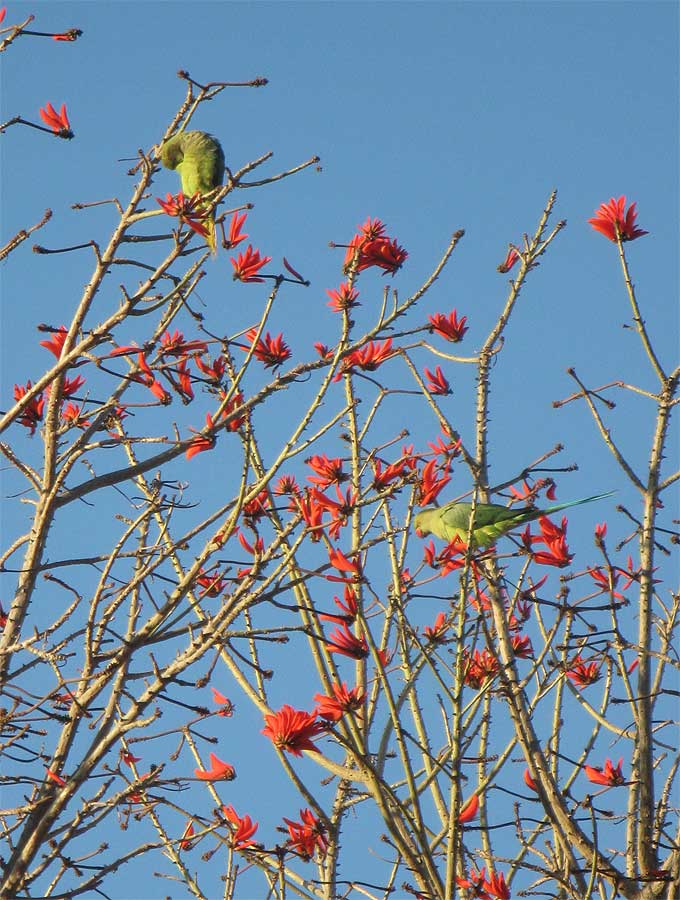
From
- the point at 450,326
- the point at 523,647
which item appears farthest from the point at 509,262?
the point at 523,647

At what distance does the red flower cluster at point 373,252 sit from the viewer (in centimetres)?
484

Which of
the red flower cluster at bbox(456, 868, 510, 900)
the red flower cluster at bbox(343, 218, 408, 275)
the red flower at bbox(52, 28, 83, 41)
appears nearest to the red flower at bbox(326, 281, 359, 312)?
the red flower cluster at bbox(343, 218, 408, 275)

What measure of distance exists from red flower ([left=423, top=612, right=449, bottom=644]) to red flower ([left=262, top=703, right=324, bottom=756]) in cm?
99

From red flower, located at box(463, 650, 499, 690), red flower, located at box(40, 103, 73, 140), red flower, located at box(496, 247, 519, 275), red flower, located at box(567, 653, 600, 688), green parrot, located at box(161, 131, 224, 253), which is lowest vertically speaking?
red flower, located at box(463, 650, 499, 690)

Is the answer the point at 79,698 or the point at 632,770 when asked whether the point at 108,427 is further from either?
the point at 632,770

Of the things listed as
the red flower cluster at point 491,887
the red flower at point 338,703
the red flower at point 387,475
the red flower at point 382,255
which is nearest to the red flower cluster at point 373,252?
the red flower at point 382,255

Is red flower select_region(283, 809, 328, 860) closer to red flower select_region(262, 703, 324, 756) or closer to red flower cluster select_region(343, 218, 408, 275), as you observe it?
red flower select_region(262, 703, 324, 756)

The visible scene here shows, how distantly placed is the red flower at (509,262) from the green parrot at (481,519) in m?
1.21

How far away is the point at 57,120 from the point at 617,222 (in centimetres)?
276

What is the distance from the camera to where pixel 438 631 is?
17.5 ft

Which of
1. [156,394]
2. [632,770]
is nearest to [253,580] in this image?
[156,394]

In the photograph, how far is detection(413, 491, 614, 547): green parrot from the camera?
17.6 ft

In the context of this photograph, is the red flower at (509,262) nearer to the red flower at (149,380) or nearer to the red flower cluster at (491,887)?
the red flower at (149,380)

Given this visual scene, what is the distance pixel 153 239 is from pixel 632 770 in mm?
3055
